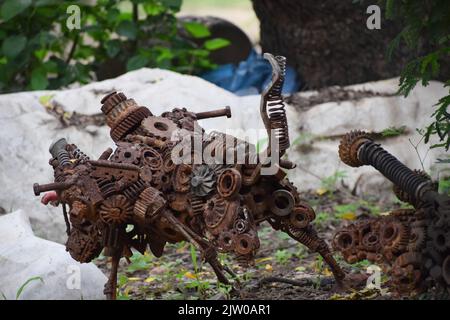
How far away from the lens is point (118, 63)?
865cm

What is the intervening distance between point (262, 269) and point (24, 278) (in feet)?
4.42

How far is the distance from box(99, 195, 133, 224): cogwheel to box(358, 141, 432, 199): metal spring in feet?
3.19

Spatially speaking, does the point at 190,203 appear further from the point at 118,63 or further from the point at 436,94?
the point at 118,63

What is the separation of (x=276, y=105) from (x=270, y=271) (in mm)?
1509

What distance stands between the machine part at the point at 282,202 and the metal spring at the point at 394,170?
354 millimetres

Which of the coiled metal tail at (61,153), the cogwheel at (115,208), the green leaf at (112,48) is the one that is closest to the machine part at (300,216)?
the cogwheel at (115,208)

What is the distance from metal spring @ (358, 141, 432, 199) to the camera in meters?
3.55

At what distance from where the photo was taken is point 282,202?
3.91 metres

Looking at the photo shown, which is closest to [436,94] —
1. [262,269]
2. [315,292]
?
[262,269]

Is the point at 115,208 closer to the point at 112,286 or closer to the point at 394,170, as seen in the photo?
the point at 112,286

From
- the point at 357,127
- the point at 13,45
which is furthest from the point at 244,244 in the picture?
the point at 13,45

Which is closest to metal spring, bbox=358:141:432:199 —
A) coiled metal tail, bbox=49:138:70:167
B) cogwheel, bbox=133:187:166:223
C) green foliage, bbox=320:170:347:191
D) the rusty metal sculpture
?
the rusty metal sculpture

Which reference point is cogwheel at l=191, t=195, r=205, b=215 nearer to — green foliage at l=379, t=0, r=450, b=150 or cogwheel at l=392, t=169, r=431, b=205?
cogwheel at l=392, t=169, r=431, b=205

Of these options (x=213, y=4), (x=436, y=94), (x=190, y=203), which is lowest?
(x=190, y=203)
